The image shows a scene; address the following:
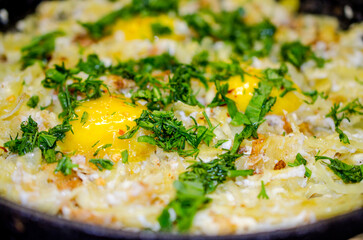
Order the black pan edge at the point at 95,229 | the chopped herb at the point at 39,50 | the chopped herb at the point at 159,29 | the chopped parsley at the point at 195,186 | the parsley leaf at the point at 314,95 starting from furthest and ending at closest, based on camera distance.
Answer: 1. the chopped herb at the point at 159,29
2. the chopped herb at the point at 39,50
3. the parsley leaf at the point at 314,95
4. the chopped parsley at the point at 195,186
5. the black pan edge at the point at 95,229

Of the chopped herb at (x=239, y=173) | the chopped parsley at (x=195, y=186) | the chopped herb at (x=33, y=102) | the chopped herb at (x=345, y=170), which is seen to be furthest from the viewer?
the chopped herb at (x=33, y=102)

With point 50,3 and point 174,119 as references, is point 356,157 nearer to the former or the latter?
point 174,119

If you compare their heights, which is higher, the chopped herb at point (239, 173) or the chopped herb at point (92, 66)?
the chopped herb at point (92, 66)

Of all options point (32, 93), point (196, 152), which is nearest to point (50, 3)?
point (32, 93)

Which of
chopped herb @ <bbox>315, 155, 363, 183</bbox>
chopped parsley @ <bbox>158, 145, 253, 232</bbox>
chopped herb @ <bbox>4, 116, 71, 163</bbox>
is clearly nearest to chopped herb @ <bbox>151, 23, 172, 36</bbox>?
chopped herb @ <bbox>4, 116, 71, 163</bbox>

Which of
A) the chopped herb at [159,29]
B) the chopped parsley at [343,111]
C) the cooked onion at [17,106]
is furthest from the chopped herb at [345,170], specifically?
the cooked onion at [17,106]

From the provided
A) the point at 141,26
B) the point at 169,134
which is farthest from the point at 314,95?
the point at 141,26

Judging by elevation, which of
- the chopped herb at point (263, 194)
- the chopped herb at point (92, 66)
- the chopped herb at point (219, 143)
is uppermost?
the chopped herb at point (92, 66)

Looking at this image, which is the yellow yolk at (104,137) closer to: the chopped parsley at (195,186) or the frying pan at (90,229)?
the chopped parsley at (195,186)
